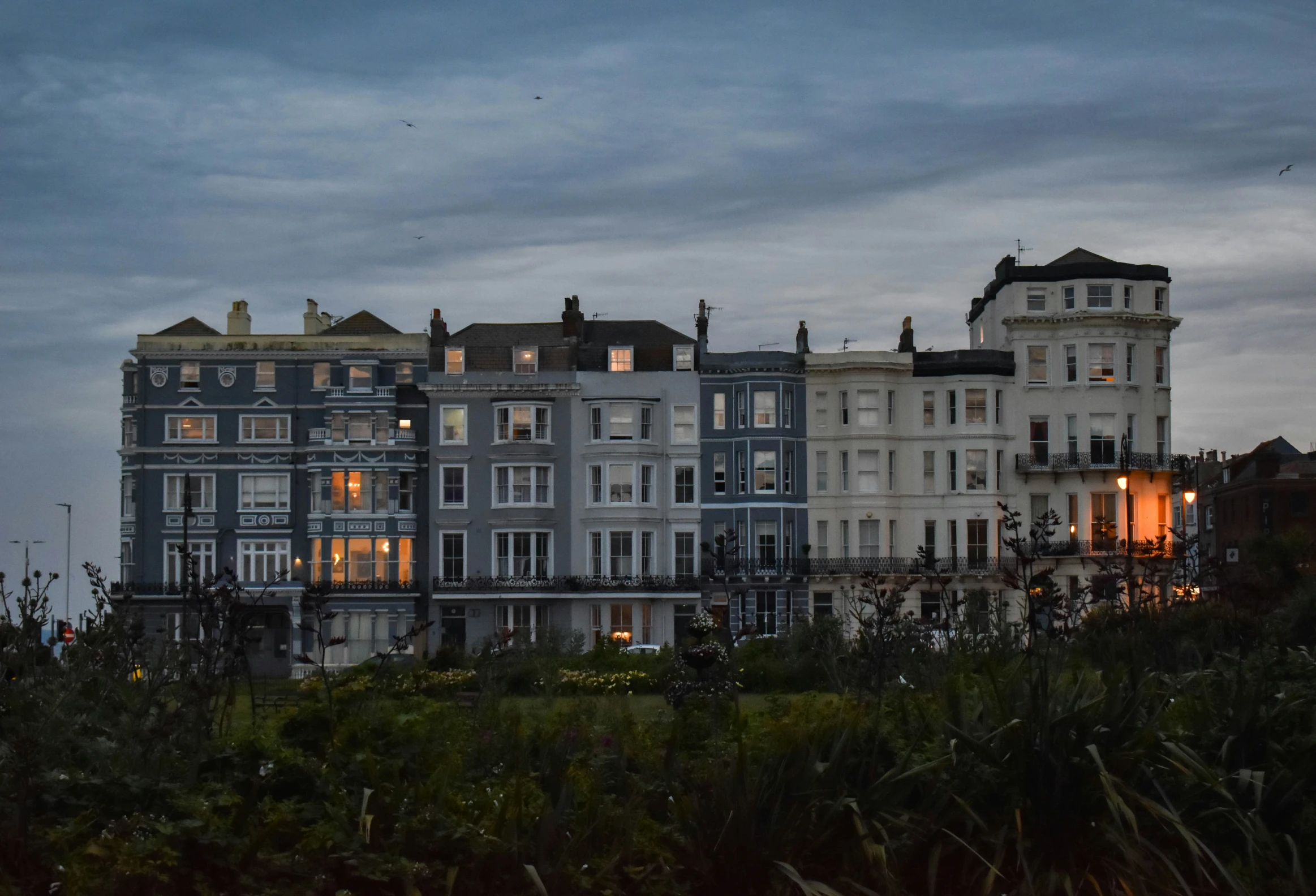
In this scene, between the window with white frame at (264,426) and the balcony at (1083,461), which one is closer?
the balcony at (1083,461)

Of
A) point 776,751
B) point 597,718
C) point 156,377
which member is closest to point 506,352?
point 156,377

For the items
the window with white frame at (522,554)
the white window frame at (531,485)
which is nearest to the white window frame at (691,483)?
the white window frame at (531,485)

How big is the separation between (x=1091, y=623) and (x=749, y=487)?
38.0 meters

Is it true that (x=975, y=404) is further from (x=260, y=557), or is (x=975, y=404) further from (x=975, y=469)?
(x=260, y=557)

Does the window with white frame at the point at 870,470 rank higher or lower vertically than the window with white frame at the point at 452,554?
higher

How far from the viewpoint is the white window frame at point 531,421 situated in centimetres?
6084

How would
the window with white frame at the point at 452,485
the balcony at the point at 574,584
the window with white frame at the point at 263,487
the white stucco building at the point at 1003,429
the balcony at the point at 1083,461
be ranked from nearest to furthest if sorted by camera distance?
the balcony at the point at 1083,461 → the balcony at the point at 574,584 → the white stucco building at the point at 1003,429 → the window with white frame at the point at 452,485 → the window with white frame at the point at 263,487

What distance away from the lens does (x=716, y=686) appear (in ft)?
43.4

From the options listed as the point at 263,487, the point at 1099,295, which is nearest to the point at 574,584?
the point at 263,487

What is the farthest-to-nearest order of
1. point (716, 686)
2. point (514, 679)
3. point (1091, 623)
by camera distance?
point (514, 679) → point (1091, 623) → point (716, 686)

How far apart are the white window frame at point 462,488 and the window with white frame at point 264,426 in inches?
242

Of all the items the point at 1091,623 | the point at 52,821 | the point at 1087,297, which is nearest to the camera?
the point at 52,821

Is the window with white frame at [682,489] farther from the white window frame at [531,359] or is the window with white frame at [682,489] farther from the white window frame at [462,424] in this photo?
the white window frame at [462,424]

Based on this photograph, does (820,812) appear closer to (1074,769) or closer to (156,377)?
(1074,769)
